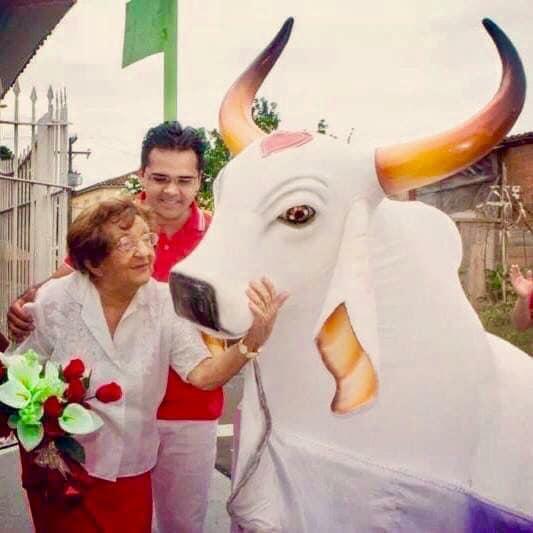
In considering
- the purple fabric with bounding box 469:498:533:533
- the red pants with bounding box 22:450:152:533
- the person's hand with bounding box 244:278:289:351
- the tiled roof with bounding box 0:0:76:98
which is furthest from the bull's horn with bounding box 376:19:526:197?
the tiled roof with bounding box 0:0:76:98

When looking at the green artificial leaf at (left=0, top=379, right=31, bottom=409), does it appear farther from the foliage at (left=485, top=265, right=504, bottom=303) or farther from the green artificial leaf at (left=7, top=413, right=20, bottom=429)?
the foliage at (left=485, top=265, right=504, bottom=303)

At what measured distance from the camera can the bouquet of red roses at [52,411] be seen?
5.36 ft

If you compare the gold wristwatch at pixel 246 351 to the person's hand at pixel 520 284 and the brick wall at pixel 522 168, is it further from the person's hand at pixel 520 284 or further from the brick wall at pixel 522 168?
the brick wall at pixel 522 168

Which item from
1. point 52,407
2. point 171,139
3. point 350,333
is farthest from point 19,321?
point 350,333

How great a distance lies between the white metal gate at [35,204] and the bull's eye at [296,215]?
3.74 metres

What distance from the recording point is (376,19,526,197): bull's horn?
4.28ft

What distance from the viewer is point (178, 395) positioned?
2082 millimetres

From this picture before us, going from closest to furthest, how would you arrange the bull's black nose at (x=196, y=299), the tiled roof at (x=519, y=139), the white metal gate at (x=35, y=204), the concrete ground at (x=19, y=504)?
1. the bull's black nose at (x=196, y=299)
2. the concrete ground at (x=19, y=504)
3. the white metal gate at (x=35, y=204)
4. the tiled roof at (x=519, y=139)

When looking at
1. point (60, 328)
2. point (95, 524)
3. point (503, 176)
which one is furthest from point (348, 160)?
point (503, 176)

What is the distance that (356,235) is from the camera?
53.9 inches

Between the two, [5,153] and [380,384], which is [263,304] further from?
[5,153]

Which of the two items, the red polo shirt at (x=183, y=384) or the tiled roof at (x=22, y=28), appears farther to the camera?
the tiled roof at (x=22, y=28)

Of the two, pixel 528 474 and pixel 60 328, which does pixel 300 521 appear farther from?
pixel 60 328

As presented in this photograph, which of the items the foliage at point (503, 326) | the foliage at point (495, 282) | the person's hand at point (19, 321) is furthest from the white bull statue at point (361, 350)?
the foliage at point (495, 282)
